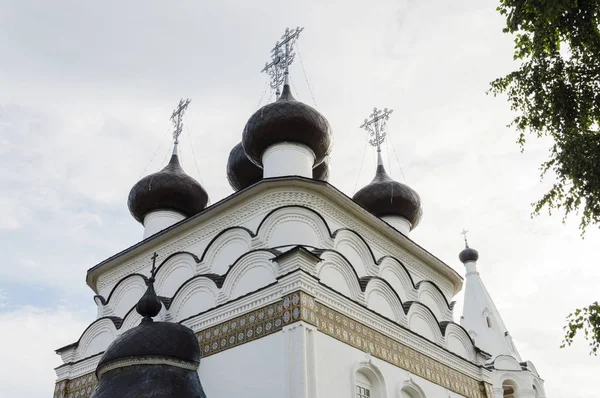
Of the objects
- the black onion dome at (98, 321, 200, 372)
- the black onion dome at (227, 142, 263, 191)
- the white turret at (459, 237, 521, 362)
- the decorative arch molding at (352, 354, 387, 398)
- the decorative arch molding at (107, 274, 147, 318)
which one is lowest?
the black onion dome at (98, 321, 200, 372)

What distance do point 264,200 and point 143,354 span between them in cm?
293

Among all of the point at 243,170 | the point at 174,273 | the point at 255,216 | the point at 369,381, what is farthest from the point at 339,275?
the point at 243,170

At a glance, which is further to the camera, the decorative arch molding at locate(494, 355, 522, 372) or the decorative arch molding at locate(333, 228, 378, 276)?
the decorative arch molding at locate(494, 355, 522, 372)

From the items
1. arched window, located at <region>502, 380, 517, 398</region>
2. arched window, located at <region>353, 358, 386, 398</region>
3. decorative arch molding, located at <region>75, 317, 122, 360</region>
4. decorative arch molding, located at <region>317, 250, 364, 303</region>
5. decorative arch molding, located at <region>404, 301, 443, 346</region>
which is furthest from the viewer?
arched window, located at <region>502, 380, 517, 398</region>

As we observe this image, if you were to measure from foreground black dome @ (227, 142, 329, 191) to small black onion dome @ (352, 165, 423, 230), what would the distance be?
76 cm

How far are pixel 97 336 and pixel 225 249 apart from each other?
7.29 feet

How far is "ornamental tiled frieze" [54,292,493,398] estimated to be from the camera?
629cm

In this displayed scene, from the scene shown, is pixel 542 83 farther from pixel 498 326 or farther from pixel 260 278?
pixel 498 326

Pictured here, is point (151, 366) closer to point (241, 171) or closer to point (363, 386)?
point (363, 386)

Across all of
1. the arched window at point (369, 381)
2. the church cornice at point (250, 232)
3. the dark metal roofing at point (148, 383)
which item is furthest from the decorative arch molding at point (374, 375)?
the dark metal roofing at point (148, 383)

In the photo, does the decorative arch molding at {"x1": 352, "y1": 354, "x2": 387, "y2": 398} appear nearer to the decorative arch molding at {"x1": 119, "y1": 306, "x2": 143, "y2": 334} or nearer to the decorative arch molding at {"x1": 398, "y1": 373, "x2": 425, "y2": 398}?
the decorative arch molding at {"x1": 398, "y1": 373, "x2": 425, "y2": 398}

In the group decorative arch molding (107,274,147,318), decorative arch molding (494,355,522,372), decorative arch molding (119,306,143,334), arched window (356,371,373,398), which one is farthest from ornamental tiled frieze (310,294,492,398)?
decorative arch molding (494,355,522,372)

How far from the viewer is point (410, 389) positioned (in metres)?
7.43

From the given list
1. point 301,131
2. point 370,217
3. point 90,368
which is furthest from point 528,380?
point 90,368
